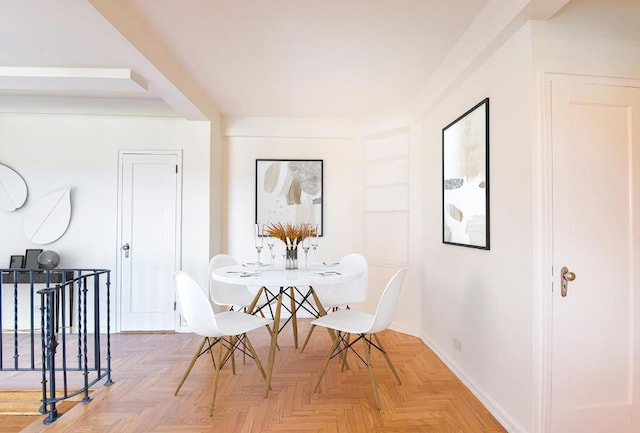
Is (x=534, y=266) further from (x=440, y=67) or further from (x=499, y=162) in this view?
(x=440, y=67)

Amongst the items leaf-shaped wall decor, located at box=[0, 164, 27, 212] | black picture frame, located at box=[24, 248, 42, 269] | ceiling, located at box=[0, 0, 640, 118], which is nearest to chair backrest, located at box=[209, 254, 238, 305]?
ceiling, located at box=[0, 0, 640, 118]

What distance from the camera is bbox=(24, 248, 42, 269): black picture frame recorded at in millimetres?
3572

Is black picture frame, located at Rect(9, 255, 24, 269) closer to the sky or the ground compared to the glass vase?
closer to the ground

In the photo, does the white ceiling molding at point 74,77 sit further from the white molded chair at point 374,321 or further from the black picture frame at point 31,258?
the white molded chair at point 374,321

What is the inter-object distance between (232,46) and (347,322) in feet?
7.32

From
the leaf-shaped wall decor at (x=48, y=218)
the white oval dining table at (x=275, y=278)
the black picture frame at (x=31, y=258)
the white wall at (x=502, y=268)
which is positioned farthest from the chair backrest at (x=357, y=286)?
the black picture frame at (x=31, y=258)

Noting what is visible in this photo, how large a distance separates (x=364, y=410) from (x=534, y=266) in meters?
1.37

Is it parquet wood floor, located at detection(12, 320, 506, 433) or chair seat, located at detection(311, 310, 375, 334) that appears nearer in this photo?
parquet wood floor, located at detection(12, 320, 506, 433)

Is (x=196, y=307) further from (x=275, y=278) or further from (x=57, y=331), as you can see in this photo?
(x=57, y=331)

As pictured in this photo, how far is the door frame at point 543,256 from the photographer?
177 centimetres

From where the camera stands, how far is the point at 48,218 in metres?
3.68

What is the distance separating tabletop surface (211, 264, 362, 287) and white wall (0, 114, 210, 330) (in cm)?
136

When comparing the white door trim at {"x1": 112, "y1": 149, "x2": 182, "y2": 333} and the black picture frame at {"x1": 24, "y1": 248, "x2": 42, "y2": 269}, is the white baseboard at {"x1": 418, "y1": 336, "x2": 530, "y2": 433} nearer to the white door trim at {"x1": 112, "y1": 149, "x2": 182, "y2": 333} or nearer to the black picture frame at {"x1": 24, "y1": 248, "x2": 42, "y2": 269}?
the white door trim at {"x1": 112, "y1": 149, "x2": 182, "y2": 333}

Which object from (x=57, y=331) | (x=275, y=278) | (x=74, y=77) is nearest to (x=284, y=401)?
(x=275, y=278)
